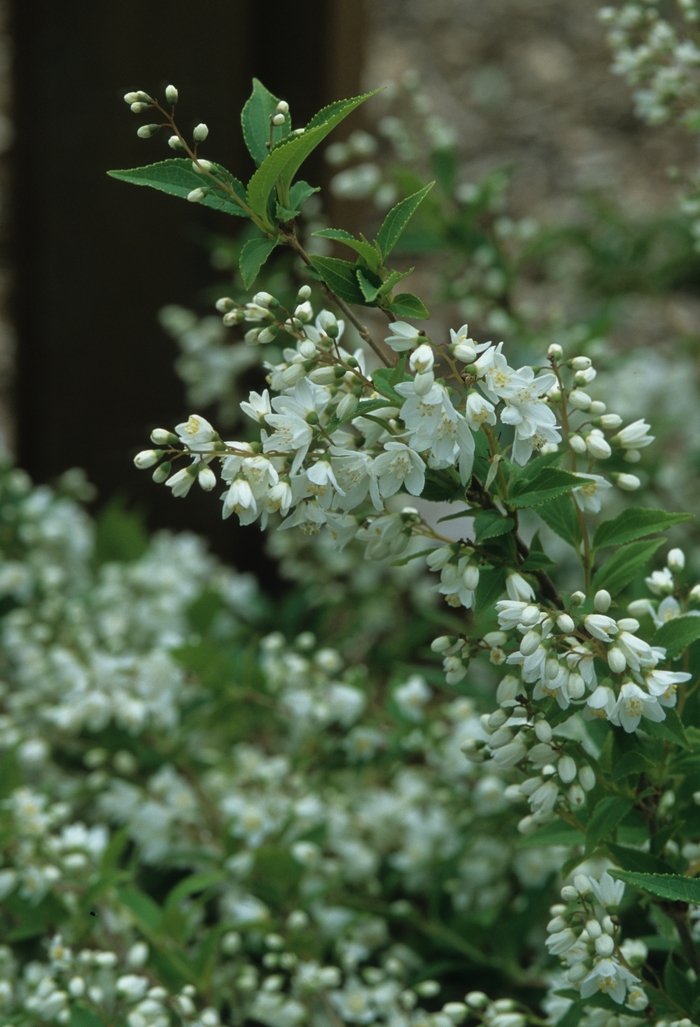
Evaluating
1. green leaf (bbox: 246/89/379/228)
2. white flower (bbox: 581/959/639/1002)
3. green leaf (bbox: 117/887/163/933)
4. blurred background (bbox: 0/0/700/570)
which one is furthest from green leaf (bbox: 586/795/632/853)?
blurred background (bbox: 0/0/700/570)

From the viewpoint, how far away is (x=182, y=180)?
1.07 m

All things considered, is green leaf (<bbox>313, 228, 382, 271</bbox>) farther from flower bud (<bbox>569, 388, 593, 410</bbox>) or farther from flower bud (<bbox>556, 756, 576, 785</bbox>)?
flower bud (<bbox>556, 756, 576, 785</bbox>)

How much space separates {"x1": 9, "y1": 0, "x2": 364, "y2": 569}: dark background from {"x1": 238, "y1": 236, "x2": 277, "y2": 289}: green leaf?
1.93 metres

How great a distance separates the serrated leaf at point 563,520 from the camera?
1183mm

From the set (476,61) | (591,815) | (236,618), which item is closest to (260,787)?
(236,618)

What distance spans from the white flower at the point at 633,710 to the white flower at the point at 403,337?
39 cm

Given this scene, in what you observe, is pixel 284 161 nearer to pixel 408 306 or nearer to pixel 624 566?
pixel 408 306

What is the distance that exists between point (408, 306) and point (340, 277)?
8 centimetres

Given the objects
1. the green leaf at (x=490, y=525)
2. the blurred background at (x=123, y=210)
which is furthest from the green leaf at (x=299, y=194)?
the blurred background at (x=123, y=210)

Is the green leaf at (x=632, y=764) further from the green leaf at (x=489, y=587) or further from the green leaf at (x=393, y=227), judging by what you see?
the green leaf at (x=393, y=227)

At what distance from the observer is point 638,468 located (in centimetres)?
230

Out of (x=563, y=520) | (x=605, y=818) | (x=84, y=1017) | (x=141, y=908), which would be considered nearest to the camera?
(x=605, y=818)

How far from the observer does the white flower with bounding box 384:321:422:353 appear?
100 centimetres

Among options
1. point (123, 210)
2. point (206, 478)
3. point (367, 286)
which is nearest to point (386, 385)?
point (367, 286)
